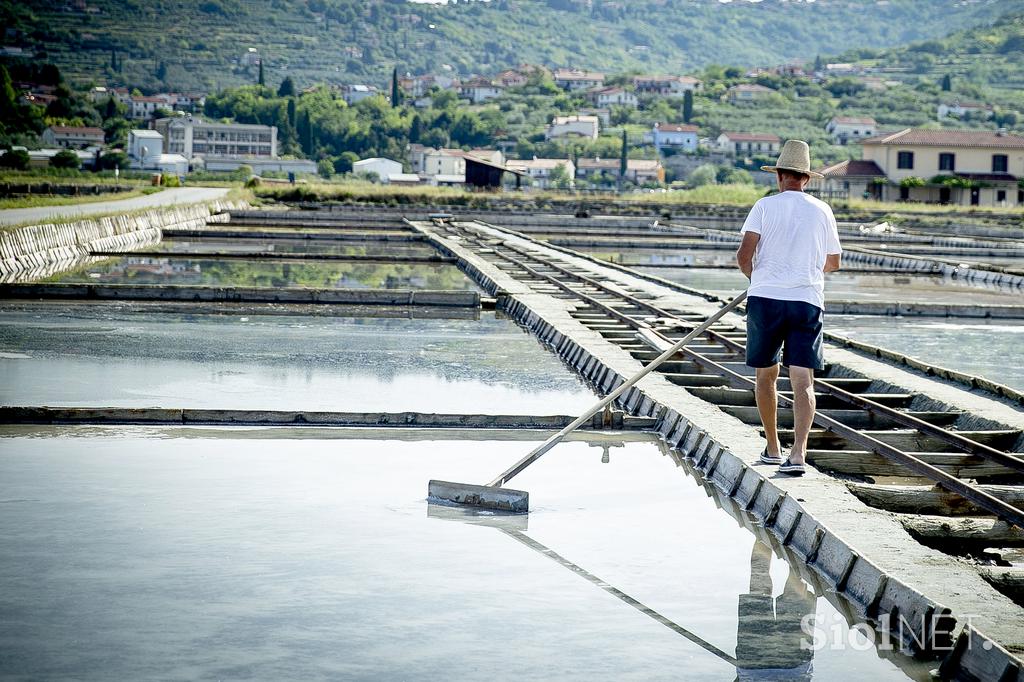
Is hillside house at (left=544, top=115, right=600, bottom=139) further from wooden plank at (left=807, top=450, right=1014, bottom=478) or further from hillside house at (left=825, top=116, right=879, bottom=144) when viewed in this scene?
wooden plank at (left=807, top=450, right=1014, bottom=478)

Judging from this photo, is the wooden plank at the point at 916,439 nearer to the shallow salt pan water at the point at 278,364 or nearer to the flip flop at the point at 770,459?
the flip flop at the point at 770,459

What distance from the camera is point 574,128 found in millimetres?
173375

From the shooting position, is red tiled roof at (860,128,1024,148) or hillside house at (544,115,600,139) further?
hillside house at (544,115,600,139)

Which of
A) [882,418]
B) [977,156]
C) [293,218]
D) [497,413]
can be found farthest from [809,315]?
[977,156]

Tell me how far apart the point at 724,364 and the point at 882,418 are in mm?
2764

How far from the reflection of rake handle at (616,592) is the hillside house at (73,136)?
129002 mm

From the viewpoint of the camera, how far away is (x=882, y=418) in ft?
29.0

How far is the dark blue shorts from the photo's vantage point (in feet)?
21.7

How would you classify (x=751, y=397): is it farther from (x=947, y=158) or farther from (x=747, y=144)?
(x=747, y=144)

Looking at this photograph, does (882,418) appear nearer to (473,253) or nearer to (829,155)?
(473,253)

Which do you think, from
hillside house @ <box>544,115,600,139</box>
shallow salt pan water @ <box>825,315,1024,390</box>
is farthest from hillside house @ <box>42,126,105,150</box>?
shallow salt pan water @ <box>825,315,1024,390</box>

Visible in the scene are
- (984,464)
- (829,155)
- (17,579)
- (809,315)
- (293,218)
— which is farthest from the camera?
(829,155)

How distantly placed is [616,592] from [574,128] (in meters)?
170

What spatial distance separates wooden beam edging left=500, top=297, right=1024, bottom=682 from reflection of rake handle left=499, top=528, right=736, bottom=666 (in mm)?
652
